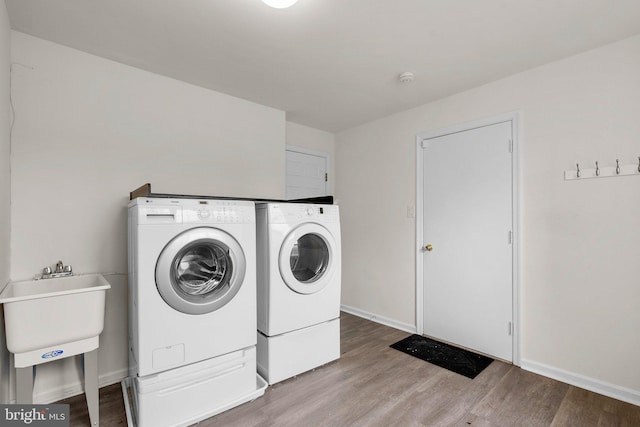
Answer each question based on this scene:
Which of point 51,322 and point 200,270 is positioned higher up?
point 200,270

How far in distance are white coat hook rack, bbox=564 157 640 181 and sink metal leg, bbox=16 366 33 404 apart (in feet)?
11.3

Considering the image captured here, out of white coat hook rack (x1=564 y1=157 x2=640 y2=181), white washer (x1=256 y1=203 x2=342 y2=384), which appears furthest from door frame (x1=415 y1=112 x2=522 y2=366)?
white washer (x1=256 y1=203 x2=342 y2=384)

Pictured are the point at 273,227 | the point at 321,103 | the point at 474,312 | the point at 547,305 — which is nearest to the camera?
the point at 273,227

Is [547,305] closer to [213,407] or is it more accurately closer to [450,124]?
[450,124]

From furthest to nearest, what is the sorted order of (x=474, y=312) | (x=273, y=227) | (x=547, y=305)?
(x=474, y=312) < (x=547, y=305) < (x=273, y=227)

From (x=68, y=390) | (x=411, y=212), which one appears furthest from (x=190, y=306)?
(x=411, y=212)

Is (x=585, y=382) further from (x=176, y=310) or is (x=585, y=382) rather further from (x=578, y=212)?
(x=176, y=310)

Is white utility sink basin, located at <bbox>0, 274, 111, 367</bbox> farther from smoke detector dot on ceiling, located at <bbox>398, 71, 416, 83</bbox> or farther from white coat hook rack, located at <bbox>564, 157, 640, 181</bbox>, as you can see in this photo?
white coat hook rack, located at <bbox>564, 157, 640, 181</bbox>

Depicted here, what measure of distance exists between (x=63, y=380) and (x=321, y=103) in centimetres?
296

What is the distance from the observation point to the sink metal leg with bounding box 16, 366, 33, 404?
1.45 m

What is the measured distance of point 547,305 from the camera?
2.22 m

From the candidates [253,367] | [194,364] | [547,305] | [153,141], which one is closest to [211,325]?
[194,364]

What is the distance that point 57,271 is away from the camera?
1.90 m

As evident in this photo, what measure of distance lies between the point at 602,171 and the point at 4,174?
12.0 feet
